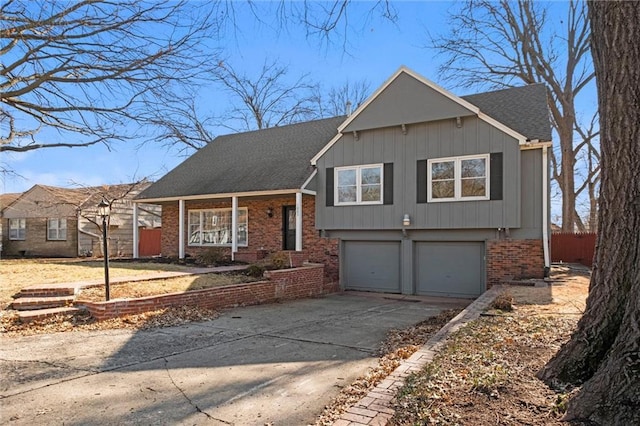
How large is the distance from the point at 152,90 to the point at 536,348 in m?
11.7

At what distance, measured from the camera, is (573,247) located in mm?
19750

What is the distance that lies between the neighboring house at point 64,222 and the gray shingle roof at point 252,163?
18.3 feet

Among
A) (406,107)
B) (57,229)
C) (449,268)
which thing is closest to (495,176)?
(449,268)

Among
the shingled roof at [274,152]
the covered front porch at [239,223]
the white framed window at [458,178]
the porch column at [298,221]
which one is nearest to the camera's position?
the white framed window at [458,178]

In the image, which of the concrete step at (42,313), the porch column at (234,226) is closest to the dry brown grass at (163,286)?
the concrete step at (42,313)

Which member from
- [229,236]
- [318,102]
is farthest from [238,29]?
[318,102]

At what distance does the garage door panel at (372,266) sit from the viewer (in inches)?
578

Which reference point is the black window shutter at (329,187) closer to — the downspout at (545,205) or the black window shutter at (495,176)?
the black window shutter at (495,176)

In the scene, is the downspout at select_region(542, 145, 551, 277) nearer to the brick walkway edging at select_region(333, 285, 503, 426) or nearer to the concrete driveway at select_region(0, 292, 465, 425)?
the concrete driveway at select_region(0, 292, 465, 425)

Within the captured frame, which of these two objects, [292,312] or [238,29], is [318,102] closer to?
[292,312]

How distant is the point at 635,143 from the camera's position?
11.4 feet

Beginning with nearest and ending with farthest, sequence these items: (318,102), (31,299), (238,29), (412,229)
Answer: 1. (238,29)
2. (31,299)
3. (412,229)
4. (318,102)

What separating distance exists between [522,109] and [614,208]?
11.4 m

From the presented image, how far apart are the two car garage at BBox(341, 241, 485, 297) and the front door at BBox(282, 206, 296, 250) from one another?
2.11 metres
